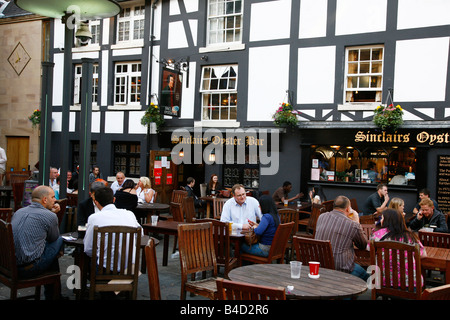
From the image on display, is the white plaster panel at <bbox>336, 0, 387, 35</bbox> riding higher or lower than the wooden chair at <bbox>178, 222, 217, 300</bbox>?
higher

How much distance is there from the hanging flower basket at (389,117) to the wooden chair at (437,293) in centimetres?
919

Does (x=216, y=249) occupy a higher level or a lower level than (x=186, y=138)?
lower

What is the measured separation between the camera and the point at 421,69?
12117 mm

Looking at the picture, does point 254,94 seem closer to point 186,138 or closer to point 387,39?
point 186,138

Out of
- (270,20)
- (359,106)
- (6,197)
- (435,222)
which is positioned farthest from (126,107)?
(435,222)

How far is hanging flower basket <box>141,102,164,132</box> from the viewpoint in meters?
15.8

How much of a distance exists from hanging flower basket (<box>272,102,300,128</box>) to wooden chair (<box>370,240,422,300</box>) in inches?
336

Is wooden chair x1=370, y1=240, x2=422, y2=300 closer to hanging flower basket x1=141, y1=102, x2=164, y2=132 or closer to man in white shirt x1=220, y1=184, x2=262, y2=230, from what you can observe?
man in white shirt x1=220, y1=184, x2=262, y2=230

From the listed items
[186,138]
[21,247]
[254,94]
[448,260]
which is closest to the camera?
[21,247]

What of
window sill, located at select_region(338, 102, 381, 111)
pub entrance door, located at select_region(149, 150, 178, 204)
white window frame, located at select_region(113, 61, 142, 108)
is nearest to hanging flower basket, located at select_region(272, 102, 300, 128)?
window sill, located at select_region(338, 102, 381, 111)

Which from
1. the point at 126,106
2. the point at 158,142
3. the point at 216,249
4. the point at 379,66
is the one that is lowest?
the point at 216,249

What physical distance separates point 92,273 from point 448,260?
13.9 feet

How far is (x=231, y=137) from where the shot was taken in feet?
48.6
